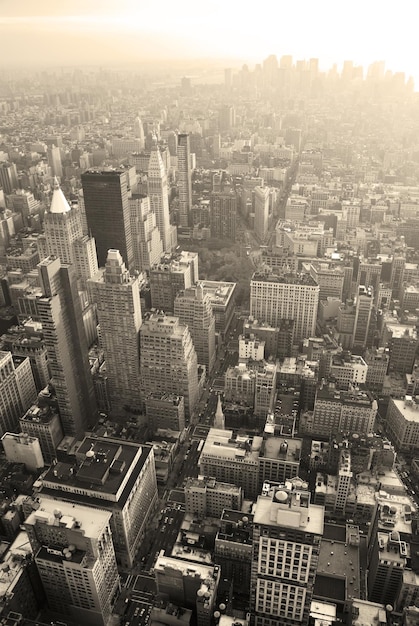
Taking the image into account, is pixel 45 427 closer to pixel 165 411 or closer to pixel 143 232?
pixel 165 411

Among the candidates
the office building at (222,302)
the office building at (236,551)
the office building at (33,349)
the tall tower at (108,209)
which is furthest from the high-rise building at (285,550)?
the tall tower at (108,209)

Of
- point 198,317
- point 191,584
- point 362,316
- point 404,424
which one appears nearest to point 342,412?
point 404,424

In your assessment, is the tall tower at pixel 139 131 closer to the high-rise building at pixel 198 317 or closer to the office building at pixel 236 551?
the high-rise building at pixel 198 317

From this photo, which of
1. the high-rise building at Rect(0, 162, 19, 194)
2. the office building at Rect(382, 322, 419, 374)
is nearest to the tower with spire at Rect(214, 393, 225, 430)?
the office building at Rect(382, 322, 419, 374)

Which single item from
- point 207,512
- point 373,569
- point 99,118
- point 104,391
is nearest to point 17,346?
point 104,391

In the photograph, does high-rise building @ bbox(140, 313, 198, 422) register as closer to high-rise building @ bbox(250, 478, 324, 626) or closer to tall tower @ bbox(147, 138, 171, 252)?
high-rise building @ bbox(250, 478, 324, 626)

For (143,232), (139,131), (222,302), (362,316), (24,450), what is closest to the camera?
(24,450)
